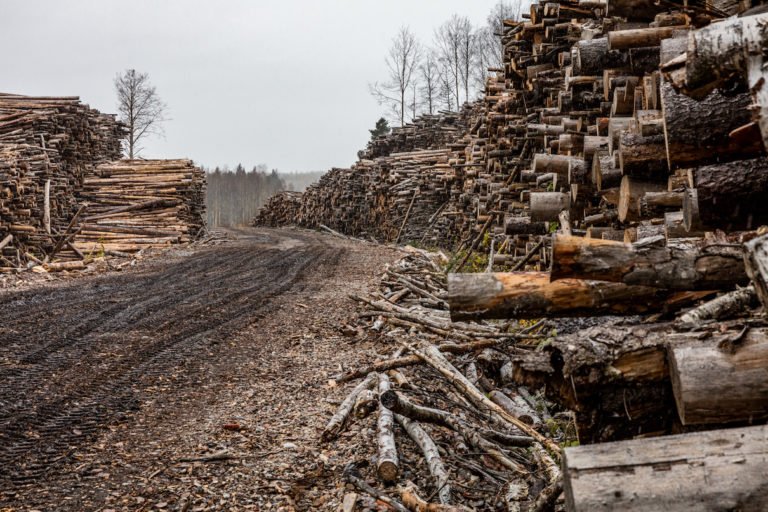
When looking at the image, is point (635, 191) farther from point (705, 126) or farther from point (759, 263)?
point (759, 263)

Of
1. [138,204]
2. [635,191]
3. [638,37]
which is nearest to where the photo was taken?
[635,191]

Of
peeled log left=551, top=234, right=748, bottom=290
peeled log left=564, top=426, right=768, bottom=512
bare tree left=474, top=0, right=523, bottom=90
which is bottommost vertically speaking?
peeled log left=564, top=426, right=768, bottom=512

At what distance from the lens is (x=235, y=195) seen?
77.3 m

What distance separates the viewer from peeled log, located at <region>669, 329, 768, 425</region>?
201 cm

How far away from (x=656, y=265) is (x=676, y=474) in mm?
1144

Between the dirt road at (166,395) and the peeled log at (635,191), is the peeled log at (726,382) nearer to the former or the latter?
the peeled log at (635,191)

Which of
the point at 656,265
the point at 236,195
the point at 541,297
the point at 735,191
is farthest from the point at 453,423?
the point at 236,195

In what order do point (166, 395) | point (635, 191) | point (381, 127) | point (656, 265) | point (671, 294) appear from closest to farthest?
point (656, 265)
point (671, 294)
point (635, 191)
point (166, 395)
point (381, 127)

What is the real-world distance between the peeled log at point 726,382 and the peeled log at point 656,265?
0.60 metres

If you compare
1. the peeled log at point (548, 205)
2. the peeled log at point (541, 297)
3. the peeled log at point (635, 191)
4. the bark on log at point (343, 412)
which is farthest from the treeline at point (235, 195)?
the peeled log at point (541, 297)

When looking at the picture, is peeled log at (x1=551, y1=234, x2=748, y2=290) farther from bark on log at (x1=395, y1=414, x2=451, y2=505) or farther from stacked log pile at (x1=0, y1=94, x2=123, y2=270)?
stacked log pile at (x1=0, y1=94, x2=123, y2=270)

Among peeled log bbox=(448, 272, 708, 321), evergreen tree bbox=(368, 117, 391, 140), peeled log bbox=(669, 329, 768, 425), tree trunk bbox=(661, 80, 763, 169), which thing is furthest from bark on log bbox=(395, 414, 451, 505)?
evergreen tree bbox=(368, 117, 391, 140)

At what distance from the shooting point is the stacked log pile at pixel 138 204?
1855 cm

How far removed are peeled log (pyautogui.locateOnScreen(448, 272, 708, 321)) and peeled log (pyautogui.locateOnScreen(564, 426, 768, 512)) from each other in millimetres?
A: 1125
